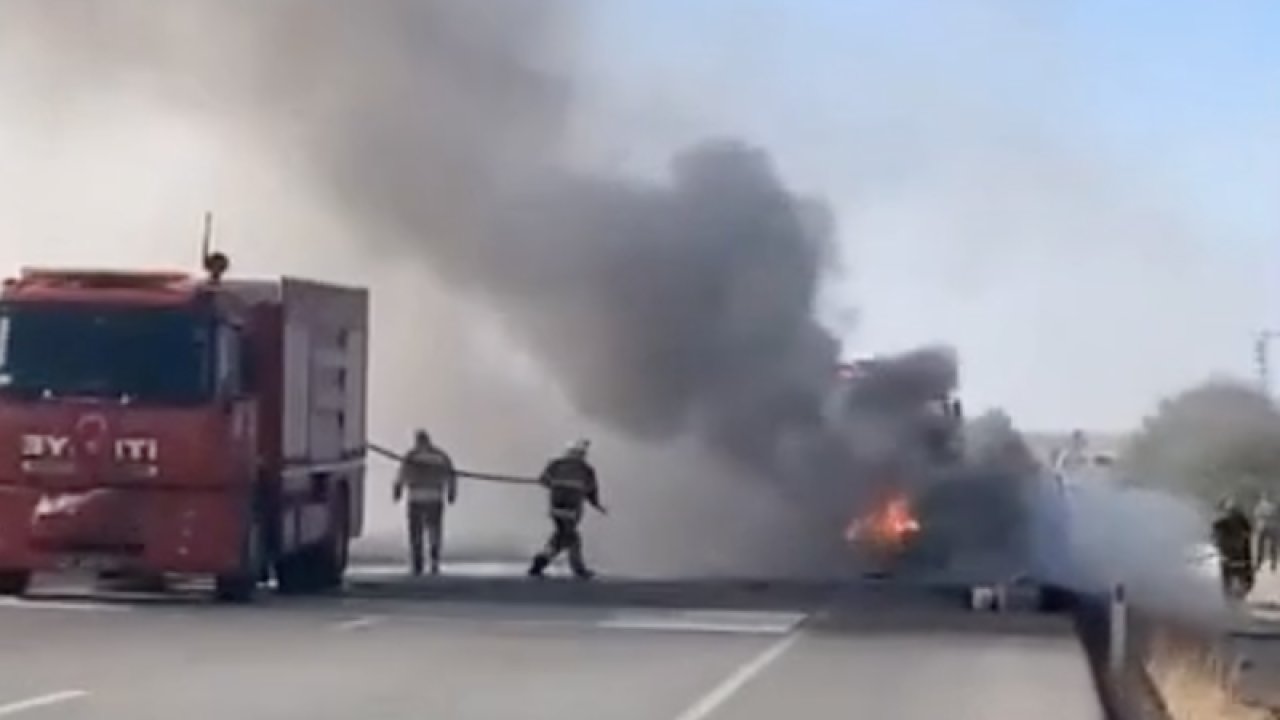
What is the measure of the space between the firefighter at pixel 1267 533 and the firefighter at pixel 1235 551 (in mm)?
7368

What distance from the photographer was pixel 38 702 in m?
18.0

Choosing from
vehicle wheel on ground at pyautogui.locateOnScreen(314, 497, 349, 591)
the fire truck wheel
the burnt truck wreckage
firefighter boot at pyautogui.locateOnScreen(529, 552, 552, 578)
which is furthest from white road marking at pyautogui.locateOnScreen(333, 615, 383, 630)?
the burnt truck wreckage

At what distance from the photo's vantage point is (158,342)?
94.6 feet

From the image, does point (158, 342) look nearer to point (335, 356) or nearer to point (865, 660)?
point (335, 356)

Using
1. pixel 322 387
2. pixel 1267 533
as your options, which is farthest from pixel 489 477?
pixel 1267 533

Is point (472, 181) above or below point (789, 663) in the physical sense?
above

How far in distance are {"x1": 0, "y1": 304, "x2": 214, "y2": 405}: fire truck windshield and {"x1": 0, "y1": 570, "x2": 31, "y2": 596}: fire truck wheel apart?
164cm

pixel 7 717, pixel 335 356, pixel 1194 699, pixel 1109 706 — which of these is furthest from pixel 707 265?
pixel 7 717

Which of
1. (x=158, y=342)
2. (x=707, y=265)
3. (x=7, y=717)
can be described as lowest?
(x=7, y=717)

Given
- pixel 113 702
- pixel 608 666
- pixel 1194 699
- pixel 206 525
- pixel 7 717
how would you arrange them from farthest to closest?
pixel 206 525, pixel 1194 699, pixel 608 666, pixel 113 702, pixel 7 717

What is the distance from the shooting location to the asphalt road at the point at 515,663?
1875 centimetres

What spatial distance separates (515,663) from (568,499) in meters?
14.4

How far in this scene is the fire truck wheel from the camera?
29.1 m

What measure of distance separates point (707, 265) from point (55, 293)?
1538cm
